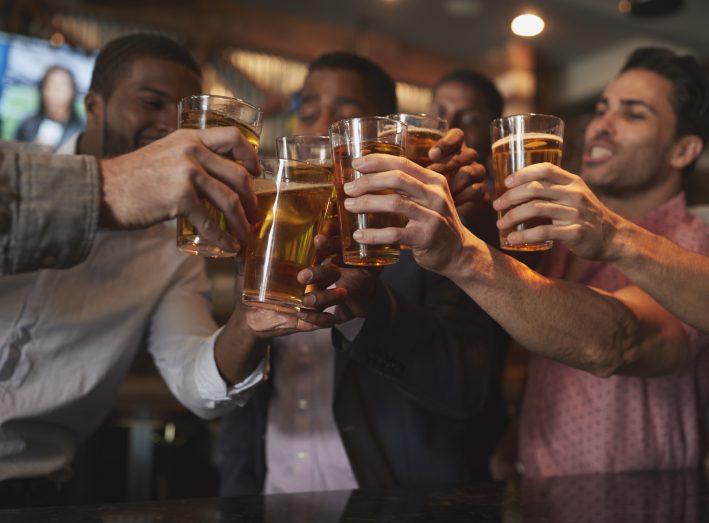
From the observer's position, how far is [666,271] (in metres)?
1.46

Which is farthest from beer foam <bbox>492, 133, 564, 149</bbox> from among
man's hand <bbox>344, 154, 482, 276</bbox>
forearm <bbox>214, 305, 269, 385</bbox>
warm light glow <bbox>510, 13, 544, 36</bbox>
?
warm light glow <bbox>510, 13, 544, 36</bbox>

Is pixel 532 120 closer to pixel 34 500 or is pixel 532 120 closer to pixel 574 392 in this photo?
pixel 574 392

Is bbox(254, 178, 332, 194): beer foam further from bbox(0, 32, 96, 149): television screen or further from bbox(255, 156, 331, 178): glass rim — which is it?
bbox(0, 32, 96, 149): television screen

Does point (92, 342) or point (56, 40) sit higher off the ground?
point (56, 40)

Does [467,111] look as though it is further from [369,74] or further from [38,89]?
[38,89]

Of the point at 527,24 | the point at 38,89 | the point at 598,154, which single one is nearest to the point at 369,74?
the point at 527,24

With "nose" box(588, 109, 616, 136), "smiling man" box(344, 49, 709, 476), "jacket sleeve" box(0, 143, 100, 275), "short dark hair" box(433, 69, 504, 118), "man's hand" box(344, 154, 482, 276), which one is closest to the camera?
"jacket sleeve" box(0, 143, 100, 275)

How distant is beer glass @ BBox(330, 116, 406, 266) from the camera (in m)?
1.16

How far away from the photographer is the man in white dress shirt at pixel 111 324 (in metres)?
1.53

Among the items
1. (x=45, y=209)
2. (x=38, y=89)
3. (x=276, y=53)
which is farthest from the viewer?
(x=276, y=53)

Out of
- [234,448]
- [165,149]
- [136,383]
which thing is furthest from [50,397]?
[136,383]

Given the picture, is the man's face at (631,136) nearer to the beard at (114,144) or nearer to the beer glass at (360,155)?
the beer glass at (360,155)

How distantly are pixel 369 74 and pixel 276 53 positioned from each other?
312 cm

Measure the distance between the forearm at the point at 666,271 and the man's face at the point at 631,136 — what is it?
52cm
